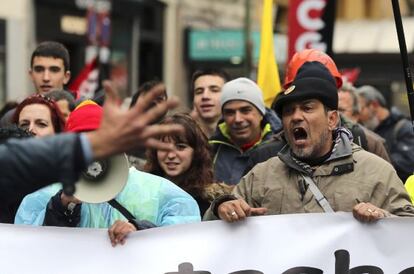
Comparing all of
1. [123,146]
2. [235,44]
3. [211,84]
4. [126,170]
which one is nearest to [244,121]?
[211,84]

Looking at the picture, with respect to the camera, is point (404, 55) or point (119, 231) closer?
point (119, 231)

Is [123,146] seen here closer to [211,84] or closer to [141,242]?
[141,242]

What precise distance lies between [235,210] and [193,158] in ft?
4.05

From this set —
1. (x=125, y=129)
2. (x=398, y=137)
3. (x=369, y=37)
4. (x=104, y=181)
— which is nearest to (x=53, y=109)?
(x=104, y=181)

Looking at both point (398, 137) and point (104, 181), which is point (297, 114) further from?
point (398, 137)

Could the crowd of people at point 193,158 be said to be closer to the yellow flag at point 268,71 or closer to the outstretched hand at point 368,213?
the outstretched hand at point 368,213

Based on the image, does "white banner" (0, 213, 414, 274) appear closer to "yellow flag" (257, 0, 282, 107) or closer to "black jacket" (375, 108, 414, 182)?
"yellow flag" (257, 0, 282, 107)

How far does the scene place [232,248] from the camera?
4359 mm

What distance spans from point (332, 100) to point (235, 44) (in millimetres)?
20575

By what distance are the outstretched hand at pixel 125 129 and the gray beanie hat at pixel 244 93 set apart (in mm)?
3607

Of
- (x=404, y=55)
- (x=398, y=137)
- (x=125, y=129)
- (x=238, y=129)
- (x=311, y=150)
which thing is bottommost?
(x=398, y=137)

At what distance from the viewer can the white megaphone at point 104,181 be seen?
3.79 m

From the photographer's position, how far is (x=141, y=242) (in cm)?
433

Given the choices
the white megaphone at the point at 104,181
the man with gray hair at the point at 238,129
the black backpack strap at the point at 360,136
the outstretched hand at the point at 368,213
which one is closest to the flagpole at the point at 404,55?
the outstretched hand at the point at 368,213
